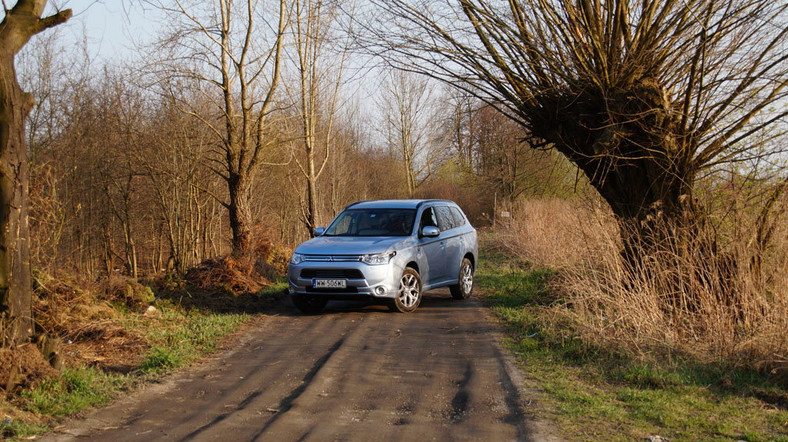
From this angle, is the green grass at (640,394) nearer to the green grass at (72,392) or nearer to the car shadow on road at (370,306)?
the car shadow on road at (370,306)

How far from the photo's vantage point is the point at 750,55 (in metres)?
8.77

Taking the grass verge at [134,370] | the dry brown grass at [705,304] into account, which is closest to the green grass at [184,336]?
the grass verge at [134,370]

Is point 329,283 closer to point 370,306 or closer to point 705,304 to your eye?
point 370,306

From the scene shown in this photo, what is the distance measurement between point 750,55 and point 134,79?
14.0 metres

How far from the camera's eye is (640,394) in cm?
600

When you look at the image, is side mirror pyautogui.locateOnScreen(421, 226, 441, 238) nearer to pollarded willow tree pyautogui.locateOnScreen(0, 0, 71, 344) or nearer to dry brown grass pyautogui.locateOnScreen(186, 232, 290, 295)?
dry brown grass pyautogui.locateOnScreen(186, 232, 290, 295)

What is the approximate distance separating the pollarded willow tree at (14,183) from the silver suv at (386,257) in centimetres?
482

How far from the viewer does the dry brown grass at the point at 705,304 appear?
705 cm

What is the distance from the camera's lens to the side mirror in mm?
11625

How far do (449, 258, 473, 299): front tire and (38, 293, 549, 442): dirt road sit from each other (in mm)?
3281

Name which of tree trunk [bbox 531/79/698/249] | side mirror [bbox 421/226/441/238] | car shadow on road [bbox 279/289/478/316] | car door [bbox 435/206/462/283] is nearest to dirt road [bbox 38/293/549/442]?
car shadow on road [bbox 279/289/478/316]

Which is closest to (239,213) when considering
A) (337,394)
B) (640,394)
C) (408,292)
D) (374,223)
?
(374,223)

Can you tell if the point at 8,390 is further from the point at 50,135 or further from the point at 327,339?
the point at 50,135

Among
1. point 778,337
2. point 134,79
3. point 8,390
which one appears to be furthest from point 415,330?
point 134,79
